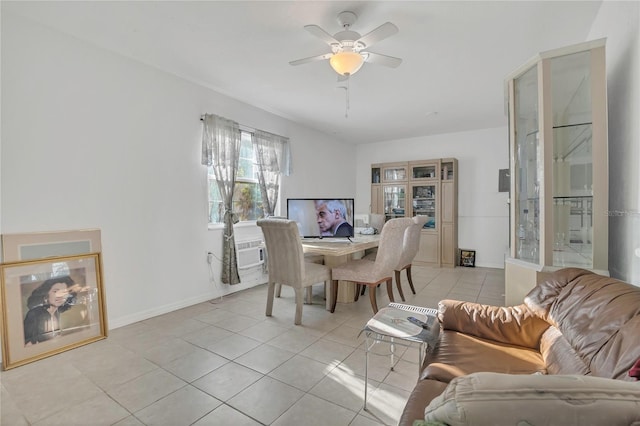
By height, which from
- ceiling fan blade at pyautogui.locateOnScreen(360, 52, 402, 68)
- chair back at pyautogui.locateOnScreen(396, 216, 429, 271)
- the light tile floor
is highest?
ceiling fan blade at pyautogui.locateOnScreen(360, 52, 402, 68)

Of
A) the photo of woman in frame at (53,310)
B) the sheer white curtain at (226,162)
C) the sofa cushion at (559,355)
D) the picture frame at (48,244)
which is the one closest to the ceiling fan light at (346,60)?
the sheer white curtain at (226,162)

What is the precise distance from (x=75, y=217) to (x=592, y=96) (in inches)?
153

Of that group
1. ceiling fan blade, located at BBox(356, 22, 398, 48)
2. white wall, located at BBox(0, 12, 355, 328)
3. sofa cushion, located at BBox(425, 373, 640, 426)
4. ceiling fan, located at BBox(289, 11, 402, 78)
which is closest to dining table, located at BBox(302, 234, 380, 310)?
white wall, located at BBox(0, 12, 355, 328)

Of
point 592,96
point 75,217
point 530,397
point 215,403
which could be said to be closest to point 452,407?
point 530,397

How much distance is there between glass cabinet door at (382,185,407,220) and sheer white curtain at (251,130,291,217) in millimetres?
2450

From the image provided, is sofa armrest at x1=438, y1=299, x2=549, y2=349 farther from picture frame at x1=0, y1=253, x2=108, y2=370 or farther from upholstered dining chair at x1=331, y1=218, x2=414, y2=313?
picture frame at x1=0, y1=253, x2=108, y2=370

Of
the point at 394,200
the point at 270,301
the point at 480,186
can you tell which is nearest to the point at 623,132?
the point at 270,301

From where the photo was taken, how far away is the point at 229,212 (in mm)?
3627

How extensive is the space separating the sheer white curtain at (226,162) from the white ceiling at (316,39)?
1.50 ft

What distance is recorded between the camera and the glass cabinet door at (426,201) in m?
5.60

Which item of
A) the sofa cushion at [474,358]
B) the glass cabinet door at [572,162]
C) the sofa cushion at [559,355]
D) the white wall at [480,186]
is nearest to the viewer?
the sofa cushion at [559,355]

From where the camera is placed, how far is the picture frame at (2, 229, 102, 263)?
2.12 m

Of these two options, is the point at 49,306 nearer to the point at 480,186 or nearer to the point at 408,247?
the point at 408,247

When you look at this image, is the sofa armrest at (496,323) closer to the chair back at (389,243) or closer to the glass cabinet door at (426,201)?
the chair back at (389,243)
